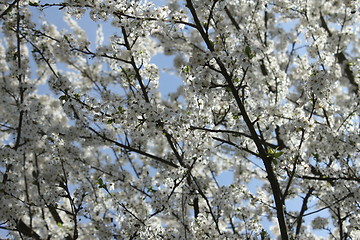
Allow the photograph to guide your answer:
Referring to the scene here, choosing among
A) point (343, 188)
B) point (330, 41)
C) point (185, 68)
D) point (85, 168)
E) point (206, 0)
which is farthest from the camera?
point (330, 41)

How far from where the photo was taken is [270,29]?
9.47 m

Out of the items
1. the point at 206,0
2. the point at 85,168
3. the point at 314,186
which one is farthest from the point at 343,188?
the point at 85,168

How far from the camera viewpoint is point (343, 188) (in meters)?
5.36

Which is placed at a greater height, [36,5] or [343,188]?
[36,5]

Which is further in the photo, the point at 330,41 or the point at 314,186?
the point at 330,41

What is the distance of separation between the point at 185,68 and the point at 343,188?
3.08 metres

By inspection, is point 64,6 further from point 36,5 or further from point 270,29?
point 270,29

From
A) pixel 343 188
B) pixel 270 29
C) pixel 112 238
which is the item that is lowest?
pixel 112 238

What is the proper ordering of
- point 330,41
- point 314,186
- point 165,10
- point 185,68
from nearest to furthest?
point 165,10 < point 185,68 < point 314,186 < point 330,41

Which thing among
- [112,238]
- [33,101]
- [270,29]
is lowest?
[112,238]

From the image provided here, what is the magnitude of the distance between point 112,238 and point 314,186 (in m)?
3.41

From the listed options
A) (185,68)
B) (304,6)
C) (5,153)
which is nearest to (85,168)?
(5,153)

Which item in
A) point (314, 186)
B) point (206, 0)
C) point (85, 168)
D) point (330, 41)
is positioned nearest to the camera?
point (206, 0)

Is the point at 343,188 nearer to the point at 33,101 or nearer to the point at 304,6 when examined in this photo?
the point at 304,6
